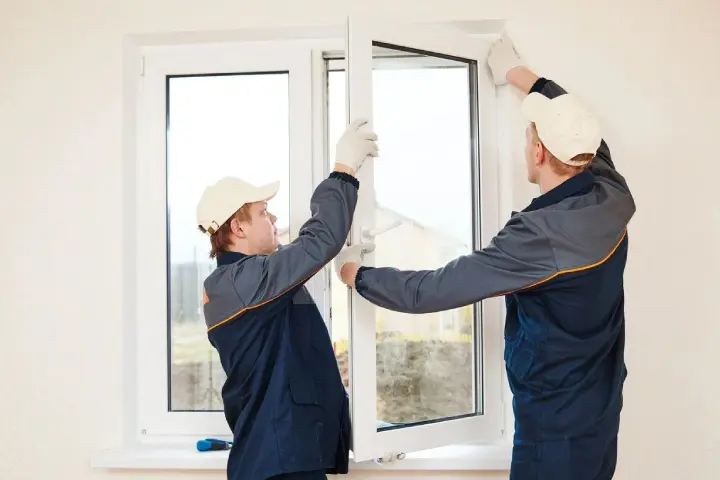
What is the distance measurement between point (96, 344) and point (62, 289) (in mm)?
206

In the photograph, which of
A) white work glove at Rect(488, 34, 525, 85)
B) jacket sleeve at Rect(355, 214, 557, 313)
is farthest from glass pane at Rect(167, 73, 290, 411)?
jacket sleeve at Rect(355, 214, 557, 313)

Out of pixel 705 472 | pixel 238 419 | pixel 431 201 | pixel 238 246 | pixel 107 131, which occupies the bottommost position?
pixel 705 472

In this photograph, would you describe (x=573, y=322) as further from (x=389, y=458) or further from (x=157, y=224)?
(x=157, y=224)

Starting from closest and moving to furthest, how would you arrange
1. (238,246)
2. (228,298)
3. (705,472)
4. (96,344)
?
(228,298), (238,246), (705,472), (96,344)

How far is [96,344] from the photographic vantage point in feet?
7.29

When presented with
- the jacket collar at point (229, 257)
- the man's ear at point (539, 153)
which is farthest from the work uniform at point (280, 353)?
the man's ear at point (539, 153)

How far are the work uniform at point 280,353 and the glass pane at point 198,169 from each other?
0.53 metres

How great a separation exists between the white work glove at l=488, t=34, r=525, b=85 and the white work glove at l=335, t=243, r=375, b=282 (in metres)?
0.66

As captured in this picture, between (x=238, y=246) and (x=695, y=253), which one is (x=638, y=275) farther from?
→ (x=238, y=246)

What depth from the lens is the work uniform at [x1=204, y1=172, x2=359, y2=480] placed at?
169cm

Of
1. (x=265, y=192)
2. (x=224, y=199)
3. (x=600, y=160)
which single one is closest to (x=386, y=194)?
(x=265, y=192)

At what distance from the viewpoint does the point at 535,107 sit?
1.70 meters

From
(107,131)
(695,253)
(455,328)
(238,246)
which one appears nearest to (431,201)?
(455,328)

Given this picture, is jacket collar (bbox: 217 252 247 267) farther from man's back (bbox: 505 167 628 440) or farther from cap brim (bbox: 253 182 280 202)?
man's back (bbox: 505 167 628 440)
